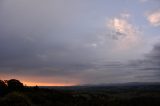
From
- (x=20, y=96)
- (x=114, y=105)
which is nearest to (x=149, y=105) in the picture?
(x=114, y=105)

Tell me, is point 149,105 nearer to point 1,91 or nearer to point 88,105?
point 88,105

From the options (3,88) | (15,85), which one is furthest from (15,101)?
(15,85)

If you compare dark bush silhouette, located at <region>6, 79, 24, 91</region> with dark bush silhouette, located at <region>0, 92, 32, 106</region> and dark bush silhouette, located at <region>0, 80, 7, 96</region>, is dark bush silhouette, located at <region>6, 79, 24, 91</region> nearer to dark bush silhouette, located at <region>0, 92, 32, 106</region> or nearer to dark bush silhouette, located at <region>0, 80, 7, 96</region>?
dark bush silhouette, located at <region>0, 80, 7, 96</region>

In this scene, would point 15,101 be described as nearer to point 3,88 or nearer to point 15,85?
point 3,88

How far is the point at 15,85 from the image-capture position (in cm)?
5409

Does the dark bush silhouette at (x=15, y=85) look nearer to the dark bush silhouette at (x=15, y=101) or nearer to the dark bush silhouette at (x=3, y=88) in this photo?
the dark bush silhouette at (x=3, y=88)

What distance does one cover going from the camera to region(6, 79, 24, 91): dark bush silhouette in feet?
175

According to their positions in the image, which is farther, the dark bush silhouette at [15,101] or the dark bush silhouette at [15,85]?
the dark bush silhouette at [15,85]

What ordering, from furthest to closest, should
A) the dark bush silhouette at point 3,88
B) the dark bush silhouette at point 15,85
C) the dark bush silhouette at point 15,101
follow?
1. the dark bush silhouette at point 15,85
2. the dark bush silhouette at point 3,88
3. the dark bush silhouette at point 15,101

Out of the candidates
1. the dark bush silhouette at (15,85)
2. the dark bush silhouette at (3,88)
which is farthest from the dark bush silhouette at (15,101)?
the dark bush silhouette at (15,85)

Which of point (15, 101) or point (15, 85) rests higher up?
point (15, 85)

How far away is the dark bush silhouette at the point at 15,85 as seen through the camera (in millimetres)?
53237

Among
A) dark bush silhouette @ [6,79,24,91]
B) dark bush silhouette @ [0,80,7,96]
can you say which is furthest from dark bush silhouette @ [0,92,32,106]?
dark bush silhouette @ [6,79,24,91]

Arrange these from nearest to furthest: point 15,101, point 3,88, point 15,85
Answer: point 15,101 → point 3,88 → point 15,85
